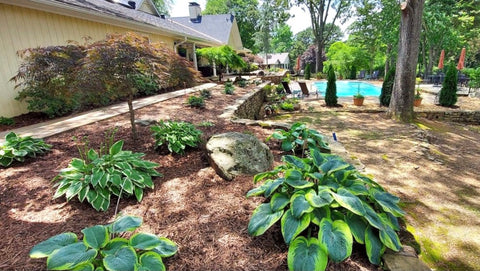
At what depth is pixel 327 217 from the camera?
172 cm

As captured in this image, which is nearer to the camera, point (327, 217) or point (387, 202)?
point (327, 217)

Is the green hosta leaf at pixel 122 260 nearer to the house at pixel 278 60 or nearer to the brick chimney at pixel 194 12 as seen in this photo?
the brick chimney at pixel 194 12

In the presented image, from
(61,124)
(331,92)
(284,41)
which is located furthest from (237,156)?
(284,41)

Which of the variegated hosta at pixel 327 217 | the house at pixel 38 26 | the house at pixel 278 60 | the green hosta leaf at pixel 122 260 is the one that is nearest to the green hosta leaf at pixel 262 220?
the variegated hosta at pixel 327 217

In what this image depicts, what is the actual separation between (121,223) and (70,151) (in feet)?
8.13

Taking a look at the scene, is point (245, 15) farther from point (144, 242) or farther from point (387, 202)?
point (144, 242)

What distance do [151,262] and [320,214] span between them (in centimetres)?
116

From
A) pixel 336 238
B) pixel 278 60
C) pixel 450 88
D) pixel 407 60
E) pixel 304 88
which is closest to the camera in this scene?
pixel 336 238

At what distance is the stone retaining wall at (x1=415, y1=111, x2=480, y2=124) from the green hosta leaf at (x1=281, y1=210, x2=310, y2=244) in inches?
368

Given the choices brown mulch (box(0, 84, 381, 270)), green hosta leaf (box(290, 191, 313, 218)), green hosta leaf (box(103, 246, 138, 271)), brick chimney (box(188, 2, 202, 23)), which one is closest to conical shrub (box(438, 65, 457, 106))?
brown mulch (box(0, 84, 381, 270))

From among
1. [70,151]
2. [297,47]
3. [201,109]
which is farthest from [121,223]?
[297,47]

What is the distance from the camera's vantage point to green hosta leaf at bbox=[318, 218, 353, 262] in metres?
1.49

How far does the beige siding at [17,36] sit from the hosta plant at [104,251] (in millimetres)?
5961

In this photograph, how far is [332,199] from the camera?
1.72 m
